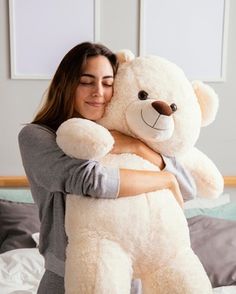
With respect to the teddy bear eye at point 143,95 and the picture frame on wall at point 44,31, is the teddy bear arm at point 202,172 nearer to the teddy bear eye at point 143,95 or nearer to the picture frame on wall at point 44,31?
the teddy bear eye at point 143,95

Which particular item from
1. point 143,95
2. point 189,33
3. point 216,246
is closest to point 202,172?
point 143,95

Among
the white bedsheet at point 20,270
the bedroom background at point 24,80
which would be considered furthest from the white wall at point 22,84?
the white bedsheet at point 20,270

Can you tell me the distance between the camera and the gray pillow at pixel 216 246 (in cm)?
184

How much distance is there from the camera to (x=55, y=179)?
1.04m

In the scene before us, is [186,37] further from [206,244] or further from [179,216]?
[179,216]

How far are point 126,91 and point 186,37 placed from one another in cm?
146

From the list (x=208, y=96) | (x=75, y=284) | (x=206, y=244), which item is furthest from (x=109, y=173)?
(x=206, y=244)

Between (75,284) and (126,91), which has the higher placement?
(126,91)

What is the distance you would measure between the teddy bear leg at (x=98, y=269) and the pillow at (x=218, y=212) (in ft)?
4.48

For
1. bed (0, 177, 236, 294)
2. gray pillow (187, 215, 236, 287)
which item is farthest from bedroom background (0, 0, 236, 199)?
gray pillow (187, 215, 236, 287)

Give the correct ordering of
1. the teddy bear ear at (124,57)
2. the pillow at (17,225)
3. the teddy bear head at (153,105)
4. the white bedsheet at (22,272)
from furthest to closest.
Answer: the pillow at (17,225) → the white bedsheet at (22,272) → the teddy bear ear at (124,57) → the teddy bear head at (153,105)

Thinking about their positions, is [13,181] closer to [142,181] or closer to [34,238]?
[34,238]

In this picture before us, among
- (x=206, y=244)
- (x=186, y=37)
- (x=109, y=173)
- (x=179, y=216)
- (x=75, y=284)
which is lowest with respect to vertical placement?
(x=206, y=244)

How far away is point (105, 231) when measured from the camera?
1.01m
